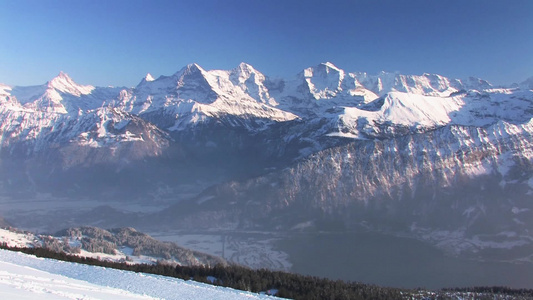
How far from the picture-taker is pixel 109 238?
175625 mm

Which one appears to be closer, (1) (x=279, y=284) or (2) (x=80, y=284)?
(2) (x=80, y=284)

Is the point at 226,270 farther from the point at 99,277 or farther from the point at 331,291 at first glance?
the point at 99,277

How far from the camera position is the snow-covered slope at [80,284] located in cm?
3250

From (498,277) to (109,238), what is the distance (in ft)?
526

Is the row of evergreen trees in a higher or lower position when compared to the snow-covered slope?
lower

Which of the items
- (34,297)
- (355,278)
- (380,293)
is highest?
(34,297)

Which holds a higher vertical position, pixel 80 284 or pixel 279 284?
pixel 80 284

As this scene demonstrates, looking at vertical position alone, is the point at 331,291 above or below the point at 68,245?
above

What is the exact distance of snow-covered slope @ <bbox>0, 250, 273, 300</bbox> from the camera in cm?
3250

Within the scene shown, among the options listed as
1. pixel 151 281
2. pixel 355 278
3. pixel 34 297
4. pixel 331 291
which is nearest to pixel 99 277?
pixel 151 281

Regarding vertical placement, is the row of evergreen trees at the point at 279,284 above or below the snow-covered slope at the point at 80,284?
below

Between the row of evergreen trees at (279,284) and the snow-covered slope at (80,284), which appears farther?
the row of evergreen trees at (279,284)

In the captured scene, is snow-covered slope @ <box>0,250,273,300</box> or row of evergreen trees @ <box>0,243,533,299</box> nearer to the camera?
snow-covered slope @ <box>0,250,273,300</box>

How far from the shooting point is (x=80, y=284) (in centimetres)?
4000
